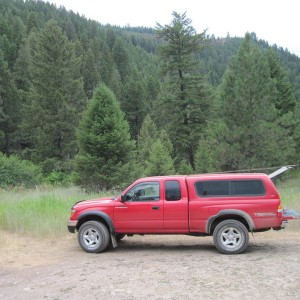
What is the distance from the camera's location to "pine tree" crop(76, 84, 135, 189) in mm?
23484

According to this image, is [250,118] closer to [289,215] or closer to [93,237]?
[289,215]

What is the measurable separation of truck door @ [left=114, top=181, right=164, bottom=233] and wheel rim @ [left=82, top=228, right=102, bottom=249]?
57 cm

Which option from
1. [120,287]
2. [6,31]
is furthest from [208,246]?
[6,31]

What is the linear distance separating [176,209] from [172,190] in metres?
0.47

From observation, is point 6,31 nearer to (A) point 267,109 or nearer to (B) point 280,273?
(A) point 267,109

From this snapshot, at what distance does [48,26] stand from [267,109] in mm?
29743

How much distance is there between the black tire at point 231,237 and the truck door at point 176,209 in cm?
75

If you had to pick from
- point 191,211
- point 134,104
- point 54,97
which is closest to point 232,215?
point 191,211

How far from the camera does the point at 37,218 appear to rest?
13141 mm

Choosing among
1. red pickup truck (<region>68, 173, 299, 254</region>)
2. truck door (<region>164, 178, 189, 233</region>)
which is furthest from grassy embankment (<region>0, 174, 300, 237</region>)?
truck door (<region>164, 178, 189, 233</region>)

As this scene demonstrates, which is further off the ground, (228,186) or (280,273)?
(228,186)

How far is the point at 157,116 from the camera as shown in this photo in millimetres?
48156

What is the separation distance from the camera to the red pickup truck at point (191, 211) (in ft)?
29.9

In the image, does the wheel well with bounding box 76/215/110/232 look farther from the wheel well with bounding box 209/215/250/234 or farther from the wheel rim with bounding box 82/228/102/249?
the wheel well with bounding box 209/215/250/234
